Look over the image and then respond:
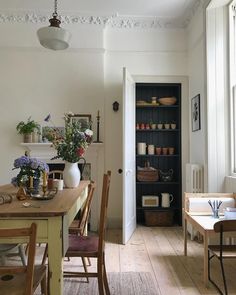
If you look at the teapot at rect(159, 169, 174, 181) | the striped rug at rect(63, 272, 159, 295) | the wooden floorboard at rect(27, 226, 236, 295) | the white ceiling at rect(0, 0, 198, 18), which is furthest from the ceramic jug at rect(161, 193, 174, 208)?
the white ceiling at rect(0, 0, 198, 18)

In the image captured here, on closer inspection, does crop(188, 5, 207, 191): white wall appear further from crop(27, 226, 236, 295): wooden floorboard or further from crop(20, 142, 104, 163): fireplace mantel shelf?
crop(20, 142, 104, 163): fireplace mantel shelf

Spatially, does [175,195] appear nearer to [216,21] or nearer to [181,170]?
[181,170]

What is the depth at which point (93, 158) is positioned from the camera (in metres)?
4.59


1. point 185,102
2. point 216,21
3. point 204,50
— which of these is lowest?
point 185,102

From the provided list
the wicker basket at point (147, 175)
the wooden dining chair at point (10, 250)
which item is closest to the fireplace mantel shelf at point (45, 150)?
the wicker basket at point (147, 175)

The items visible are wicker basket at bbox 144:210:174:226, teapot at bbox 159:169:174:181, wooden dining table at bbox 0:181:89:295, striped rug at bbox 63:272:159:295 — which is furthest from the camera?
teapot at bbox 159:169:174:181

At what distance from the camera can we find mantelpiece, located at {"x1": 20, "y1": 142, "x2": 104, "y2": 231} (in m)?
4.53

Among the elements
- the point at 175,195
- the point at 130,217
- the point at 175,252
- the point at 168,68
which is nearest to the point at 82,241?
the point at 175,252

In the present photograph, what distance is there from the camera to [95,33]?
4641 millimetres

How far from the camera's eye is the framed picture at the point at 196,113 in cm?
423

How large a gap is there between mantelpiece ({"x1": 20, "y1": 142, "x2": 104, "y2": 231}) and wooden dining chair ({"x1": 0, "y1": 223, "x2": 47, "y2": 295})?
2822mm

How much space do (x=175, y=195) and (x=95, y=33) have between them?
2.93 meters

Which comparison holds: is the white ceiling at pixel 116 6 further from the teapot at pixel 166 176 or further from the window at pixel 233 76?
the teapot at pixel 166 176

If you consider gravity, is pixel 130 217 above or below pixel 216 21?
below
